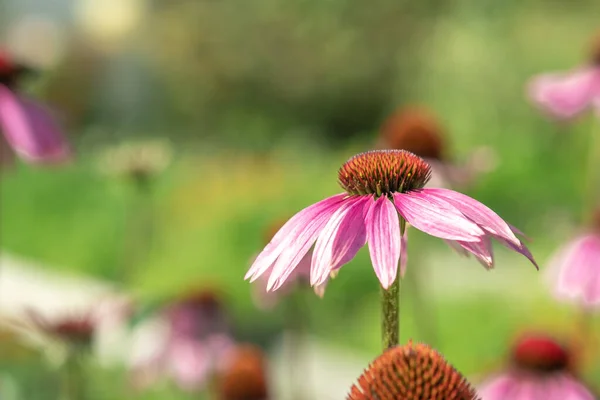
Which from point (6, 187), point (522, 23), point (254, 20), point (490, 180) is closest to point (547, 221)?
point (490, 180)

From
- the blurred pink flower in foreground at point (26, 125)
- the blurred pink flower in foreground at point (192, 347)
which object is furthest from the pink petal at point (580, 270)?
the blurred pink flower in foreground at point (26, 125)

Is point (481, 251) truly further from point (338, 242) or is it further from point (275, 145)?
point (275, 145)

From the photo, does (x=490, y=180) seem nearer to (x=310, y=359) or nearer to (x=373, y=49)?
(x=310, y=359)

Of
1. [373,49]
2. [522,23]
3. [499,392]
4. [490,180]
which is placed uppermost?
[373,49]

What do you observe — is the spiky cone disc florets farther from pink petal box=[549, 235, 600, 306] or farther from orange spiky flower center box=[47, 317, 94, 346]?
pink petal box=[549, 235, 600, 306]

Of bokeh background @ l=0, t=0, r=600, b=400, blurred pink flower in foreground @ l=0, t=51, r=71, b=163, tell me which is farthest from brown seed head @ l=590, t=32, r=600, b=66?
blurred pink flower in foreground @ l=0, t=51, r=71, b=163

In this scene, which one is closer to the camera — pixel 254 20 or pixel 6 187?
pixel 6 187
